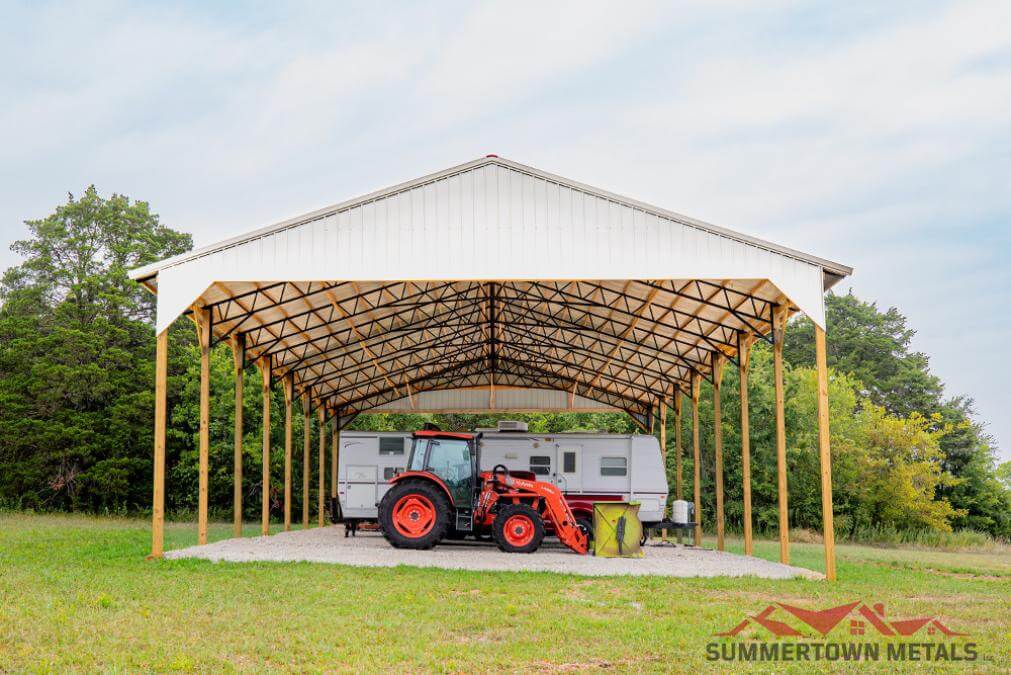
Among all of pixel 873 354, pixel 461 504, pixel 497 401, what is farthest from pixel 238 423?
pixel 873 354

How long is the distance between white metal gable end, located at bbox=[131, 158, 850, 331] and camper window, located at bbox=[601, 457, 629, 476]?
7749mm

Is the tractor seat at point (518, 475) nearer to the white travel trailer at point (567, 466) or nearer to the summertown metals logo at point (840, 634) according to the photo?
the white travel trailer at point (567, 466)

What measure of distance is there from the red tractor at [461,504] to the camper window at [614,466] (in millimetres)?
3973

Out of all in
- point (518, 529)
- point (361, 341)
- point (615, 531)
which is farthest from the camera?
point (361, 341)

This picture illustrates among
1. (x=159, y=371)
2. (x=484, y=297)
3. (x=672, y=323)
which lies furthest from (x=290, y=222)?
(x=672, y=323)

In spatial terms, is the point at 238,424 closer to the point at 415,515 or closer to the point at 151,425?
the point at 415,515

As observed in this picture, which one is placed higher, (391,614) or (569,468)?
(569,468)

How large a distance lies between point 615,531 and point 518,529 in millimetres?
1956

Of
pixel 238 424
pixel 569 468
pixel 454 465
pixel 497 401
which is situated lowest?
pixel 569 468

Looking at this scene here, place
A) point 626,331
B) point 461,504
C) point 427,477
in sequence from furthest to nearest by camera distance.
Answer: point 626,331
point 461,504
point 427,477

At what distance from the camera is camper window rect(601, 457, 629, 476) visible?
2197 cm

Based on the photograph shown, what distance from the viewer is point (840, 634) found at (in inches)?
362

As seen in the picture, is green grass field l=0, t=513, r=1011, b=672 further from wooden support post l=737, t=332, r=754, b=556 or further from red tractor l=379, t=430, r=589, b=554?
wooden support post l=737, t=332, r=754, b=556

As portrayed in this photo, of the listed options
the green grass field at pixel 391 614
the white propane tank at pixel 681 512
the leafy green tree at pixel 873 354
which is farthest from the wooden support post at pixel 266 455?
the leafy green tree at pixel 873 354
